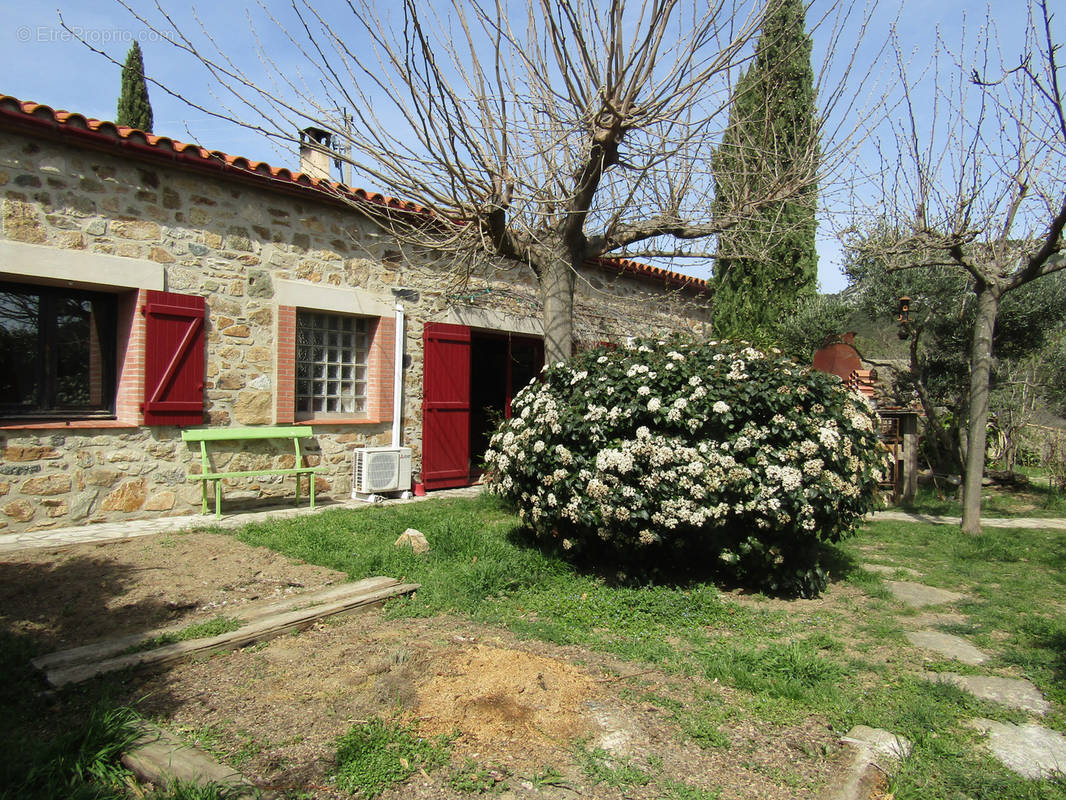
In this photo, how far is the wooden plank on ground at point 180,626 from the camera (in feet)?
9.70

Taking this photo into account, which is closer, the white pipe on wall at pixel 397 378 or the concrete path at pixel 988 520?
the concrete path at pixel 988 520

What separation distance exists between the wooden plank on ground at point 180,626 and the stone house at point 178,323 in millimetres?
3128

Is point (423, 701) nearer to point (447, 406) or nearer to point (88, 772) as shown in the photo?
point (88, 772)

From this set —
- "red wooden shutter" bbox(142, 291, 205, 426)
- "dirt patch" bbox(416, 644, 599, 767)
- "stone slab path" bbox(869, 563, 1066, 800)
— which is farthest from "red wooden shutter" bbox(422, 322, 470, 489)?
"stone slab path" bbox(869, 563, 1066, 800)

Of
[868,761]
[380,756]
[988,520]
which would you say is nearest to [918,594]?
[868,761]

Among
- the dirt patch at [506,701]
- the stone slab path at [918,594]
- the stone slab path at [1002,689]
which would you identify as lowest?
the stone slab path at [918,594]

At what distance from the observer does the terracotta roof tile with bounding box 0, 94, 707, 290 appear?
526 centimetres

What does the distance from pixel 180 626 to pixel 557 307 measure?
159 inches

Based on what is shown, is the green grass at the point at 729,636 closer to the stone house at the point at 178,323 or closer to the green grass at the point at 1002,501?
the stone house at the point at 178,323

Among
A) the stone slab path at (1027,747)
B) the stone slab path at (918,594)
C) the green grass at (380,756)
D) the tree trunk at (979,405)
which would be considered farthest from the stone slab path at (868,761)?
the tree trunk at (979,405)

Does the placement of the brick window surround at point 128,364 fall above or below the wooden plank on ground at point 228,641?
above

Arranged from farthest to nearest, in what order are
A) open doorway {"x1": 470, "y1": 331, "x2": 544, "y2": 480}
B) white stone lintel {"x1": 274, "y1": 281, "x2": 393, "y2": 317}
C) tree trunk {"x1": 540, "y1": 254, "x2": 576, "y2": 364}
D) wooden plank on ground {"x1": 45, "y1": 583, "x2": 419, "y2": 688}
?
open doorway {"x1": 470, "y1": 331, "x2": 544, "y2": 480} < white stone lintel {"x1": 274, "y1": 281, "x2": 393, "y2": 317} < tree trunk {"x1": 540, "y1": 254, "x2": 576, "y2": 364} < wooden plank on ground {"x1": 45, "y1": 583, "x2": 419, "y2": 688}

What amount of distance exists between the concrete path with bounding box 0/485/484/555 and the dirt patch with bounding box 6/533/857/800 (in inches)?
49.6

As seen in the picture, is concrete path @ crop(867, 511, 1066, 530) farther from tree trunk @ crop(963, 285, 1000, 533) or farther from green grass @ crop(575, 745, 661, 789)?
green grass @ crop(575, 745, 661, 789)
